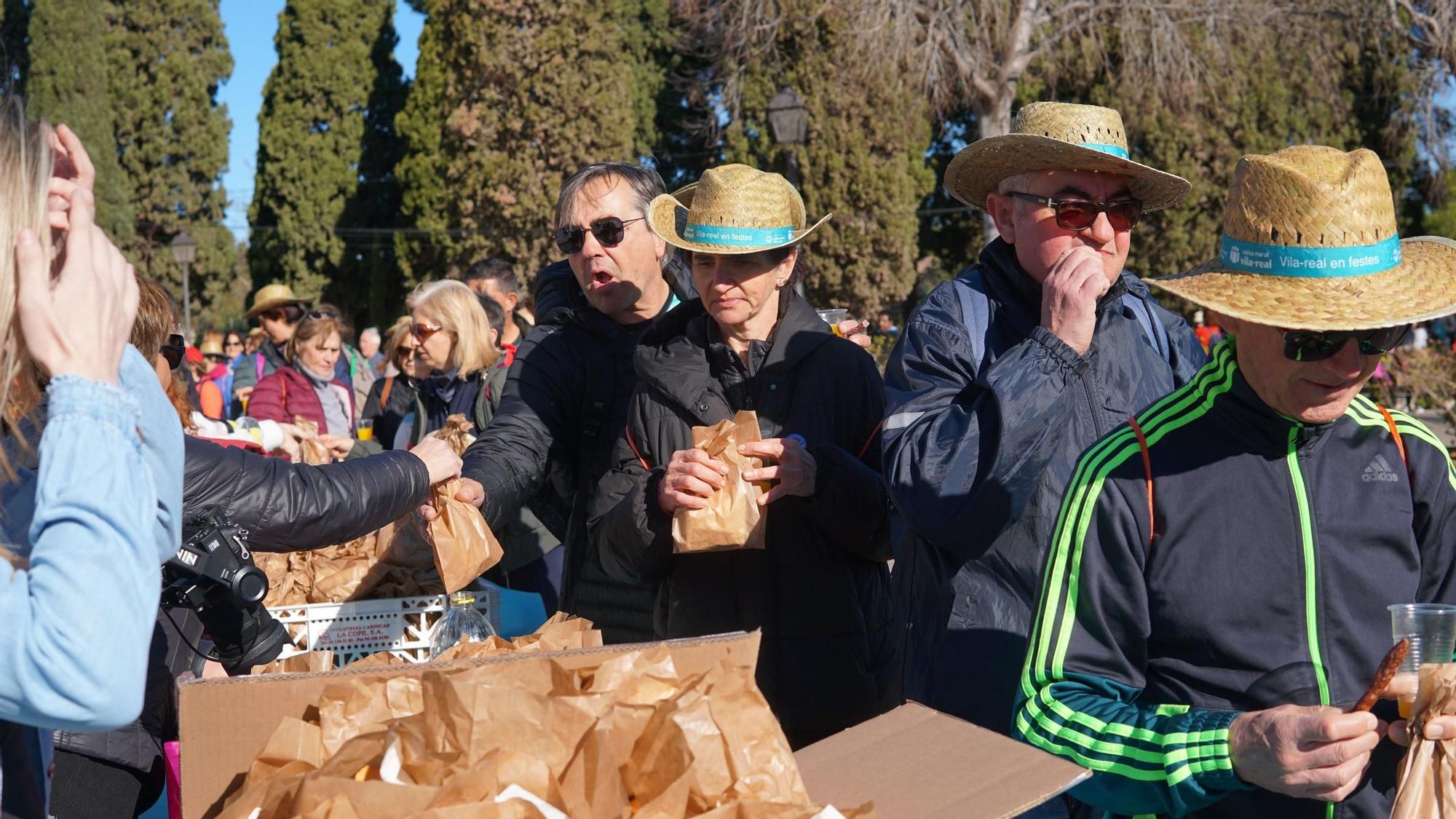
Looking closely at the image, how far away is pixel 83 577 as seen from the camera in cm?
144

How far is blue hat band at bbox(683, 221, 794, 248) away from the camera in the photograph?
330cm

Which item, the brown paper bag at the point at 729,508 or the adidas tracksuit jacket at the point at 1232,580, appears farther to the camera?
the brown paper bag at the point at 729,508

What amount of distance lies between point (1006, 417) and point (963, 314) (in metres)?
0.44

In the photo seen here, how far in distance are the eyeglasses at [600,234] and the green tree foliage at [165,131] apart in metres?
35.4

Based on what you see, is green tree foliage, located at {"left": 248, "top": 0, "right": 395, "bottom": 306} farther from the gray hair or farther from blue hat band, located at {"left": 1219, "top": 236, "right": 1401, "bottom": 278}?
blue hat band, located at {"left": 1219, "top": 236, "right": 1401, "bottom": 278}

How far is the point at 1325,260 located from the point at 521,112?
3038 cm

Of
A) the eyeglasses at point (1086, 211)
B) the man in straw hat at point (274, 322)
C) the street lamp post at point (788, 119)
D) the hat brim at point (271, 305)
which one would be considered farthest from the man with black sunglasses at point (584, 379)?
the street lamp post at point (788, 119)

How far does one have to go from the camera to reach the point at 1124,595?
1.95 m

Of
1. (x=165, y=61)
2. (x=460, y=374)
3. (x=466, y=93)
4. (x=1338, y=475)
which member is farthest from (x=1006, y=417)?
(x=165, y=61)

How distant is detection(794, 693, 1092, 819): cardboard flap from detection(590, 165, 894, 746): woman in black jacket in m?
1.12

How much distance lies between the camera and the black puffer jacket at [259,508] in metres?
2.70

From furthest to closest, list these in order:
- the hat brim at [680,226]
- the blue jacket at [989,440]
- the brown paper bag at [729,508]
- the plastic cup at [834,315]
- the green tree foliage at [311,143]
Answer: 1. the green tree foliage at [311,143]
2. the plastic cup at [834,315]
3. the hat brim at [680,226]
4. the brown paper bag at [729,508]
5. the blue jacket at [989,440]

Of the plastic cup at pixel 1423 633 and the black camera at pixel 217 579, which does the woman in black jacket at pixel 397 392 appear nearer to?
the black camera at pixel 217 579

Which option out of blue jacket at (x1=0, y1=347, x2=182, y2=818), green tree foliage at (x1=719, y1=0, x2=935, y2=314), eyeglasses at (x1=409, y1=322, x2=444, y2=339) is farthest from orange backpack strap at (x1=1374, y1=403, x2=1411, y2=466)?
green tree foliage at (x1=719, y1=0, x2=935, y2=314)
